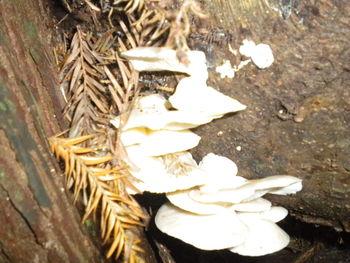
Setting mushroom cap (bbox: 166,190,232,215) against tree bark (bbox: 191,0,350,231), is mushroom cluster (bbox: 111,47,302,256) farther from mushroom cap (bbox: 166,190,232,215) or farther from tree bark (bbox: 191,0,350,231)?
tree bark (bbox: 191,0,350,231)

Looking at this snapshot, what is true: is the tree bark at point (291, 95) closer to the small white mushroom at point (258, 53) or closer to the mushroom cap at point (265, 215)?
the small white mushroom at point (258, 53)

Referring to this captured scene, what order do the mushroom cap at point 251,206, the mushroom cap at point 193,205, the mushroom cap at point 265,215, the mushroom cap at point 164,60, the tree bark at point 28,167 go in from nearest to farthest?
the tree bark at point 28,167, the mushroom cap at point 164,60, the mushroom cap at point 193,205, the mushroom cap at point 251,206, the mushroom cap at point 265,215

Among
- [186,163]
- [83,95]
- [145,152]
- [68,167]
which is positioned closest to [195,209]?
[186,163]

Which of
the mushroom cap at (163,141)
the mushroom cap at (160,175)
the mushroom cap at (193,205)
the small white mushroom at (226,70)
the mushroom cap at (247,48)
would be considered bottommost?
the mushroom cap at (193,205)

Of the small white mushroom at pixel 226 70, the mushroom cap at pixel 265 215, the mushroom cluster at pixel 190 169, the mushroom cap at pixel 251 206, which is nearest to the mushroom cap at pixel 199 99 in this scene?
the mushroom cluster at pixel 190 169

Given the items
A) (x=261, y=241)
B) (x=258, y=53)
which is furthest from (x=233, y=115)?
(x=261, y=241)

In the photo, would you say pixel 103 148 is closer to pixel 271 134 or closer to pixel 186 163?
pixel 186 163

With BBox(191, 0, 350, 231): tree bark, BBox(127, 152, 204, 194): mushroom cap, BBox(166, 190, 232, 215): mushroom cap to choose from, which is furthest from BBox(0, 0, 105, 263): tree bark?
BBox(191, 0, 350, 231): tree bark
